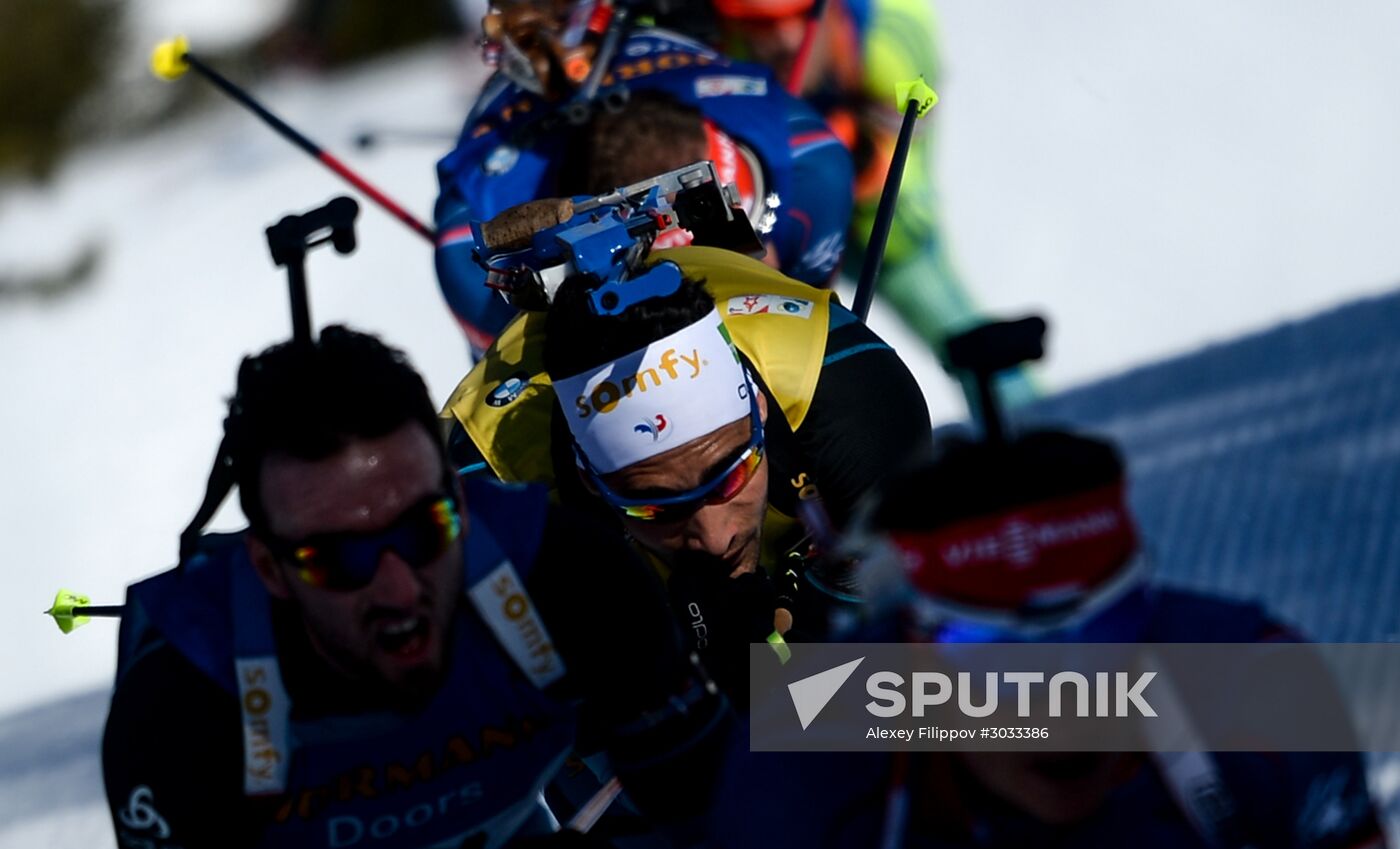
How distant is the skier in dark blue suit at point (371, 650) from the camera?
2396 mm

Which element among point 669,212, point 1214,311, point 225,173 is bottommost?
point 1214,311

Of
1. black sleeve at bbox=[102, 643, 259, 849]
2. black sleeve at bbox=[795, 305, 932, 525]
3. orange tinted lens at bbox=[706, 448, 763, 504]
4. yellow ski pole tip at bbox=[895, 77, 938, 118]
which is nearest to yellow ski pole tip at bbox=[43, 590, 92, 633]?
black sleeve at bbox=[102, 643, 259, 849]

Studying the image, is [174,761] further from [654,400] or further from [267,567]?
[654,400]

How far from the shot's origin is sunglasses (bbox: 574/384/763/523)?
3.00 m

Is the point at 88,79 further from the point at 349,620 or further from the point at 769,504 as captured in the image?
the point at 349,620

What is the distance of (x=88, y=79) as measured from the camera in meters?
8.81

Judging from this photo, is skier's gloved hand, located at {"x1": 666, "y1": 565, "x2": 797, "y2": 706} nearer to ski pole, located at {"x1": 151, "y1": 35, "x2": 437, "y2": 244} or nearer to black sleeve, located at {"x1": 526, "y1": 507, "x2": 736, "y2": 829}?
black sleeve, located at {"x1": 526, "y1": 507, "x2": 736, "y2": 829}

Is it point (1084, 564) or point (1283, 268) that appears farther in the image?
point (1283, 268)

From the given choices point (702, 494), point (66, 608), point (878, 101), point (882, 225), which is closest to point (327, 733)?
point (702, 494)

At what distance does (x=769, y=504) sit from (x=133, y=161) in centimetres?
591

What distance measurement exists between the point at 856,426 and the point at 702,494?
0.36 metres

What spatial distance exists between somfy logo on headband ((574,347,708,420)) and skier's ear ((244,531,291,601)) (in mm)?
649

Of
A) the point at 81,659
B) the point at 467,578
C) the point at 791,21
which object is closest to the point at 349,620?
the point at 467,578

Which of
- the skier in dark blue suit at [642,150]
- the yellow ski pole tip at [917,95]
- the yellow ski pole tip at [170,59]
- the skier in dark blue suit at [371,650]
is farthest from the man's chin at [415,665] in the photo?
the yellow ski pole tip at [170,59]
